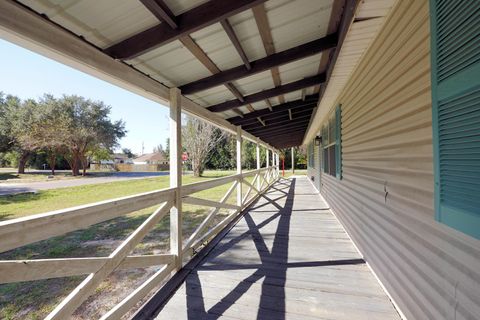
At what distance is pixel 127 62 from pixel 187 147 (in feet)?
62.6

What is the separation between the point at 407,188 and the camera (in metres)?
1.71

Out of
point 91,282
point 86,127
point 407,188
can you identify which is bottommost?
point 91,282

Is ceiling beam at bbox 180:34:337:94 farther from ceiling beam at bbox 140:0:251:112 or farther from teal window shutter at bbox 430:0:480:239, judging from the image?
teal window shutter at bbox 430:0:480:239

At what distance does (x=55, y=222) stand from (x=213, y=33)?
1747mm

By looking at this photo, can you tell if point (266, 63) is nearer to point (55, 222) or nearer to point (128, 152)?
point (55, 222)

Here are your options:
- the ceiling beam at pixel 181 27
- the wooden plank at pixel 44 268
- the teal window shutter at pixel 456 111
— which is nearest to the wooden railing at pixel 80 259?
the wooden plank at pixel 44 268

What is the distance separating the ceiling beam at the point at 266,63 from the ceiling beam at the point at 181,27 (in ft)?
3.46

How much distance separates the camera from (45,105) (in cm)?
2225

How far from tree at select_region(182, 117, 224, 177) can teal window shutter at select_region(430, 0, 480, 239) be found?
18.5 meters

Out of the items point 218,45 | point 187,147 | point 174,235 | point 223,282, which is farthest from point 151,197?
point 187,147

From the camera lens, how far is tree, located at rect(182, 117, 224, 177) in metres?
19.3

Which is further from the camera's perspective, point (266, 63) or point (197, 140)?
point (197, 140)

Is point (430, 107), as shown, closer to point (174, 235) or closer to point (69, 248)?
point (174, 235)

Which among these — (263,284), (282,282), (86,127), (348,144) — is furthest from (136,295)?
(86,127)
